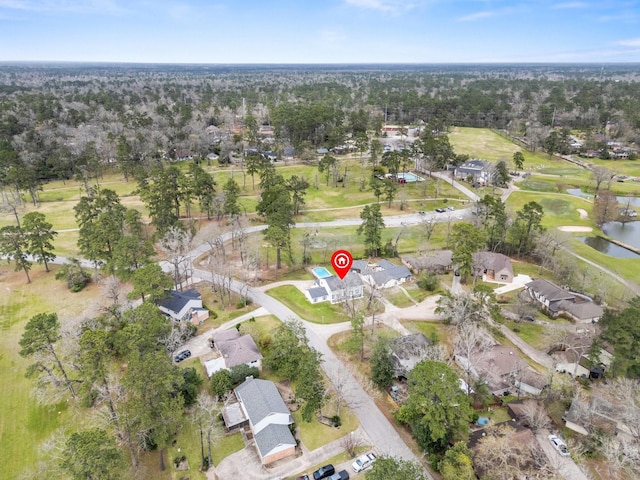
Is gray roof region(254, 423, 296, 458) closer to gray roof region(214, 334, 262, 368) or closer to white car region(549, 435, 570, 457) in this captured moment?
gray roof region(214, 334, 262, 368)

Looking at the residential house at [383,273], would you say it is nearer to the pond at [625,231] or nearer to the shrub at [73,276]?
the shrub at [73,276]

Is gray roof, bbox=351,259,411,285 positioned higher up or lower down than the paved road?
higher up

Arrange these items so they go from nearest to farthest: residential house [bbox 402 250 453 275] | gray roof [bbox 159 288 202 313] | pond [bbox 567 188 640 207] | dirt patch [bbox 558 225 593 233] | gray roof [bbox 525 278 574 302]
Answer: gray roof [bbox 159 288 202 313] → gray roof [bbox 525 278 574 302] → residential house [bbox 402 250 453 275] → dirt patch [bbox 558 225 593 233] → pond [bbox 567 188 640 207]

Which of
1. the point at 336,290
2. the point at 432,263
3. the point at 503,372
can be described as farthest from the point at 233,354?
the point at 432,263

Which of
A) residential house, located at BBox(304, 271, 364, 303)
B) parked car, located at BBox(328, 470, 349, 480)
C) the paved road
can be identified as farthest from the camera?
residential house, located at BBox(304, 271, 364, 303)

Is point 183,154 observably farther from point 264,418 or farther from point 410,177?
point 264,418

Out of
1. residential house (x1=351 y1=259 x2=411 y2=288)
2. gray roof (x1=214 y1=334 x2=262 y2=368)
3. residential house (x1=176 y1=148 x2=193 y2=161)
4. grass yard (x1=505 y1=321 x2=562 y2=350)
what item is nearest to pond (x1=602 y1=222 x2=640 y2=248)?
grass yard (x1=505 y1=321 x2=562 y2=350)

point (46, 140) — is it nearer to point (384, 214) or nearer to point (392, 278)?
point (384, 214)
